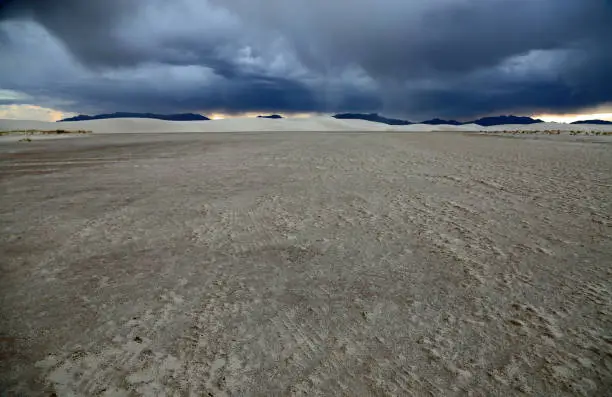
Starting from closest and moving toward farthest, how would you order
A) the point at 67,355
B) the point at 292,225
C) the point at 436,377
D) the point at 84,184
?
the point at 436,377 → the point at 67,355 → the point at 292,225 → the point at 84,184

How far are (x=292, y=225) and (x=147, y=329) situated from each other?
253cm

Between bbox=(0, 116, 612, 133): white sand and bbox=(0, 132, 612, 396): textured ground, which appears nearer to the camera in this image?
bbox=(0, 132, 612, 396): textured ground

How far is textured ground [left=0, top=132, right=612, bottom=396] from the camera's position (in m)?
2.32

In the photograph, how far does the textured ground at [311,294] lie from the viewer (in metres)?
2.32

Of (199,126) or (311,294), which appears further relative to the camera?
(199,126)

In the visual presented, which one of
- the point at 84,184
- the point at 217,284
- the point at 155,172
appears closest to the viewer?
the point at 217,284

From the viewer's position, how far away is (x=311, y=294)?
3279mm

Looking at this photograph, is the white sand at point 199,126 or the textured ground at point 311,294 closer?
the textured ground at point 311,294

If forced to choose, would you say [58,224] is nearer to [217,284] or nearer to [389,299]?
[217,284]

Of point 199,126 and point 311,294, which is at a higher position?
point 311,294

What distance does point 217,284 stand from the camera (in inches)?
136

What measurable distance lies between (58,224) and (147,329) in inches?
132

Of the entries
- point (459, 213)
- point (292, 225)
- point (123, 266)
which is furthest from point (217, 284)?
point (459, 213)

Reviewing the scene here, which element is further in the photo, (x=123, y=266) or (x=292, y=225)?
(x=292, y=225)
